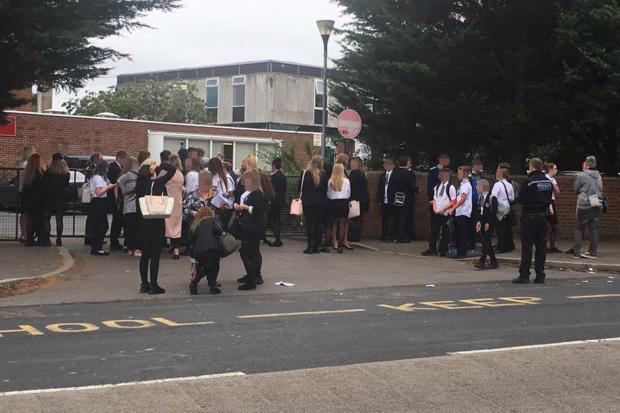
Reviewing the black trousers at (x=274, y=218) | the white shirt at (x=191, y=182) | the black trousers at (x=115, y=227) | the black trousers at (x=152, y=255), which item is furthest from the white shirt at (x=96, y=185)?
the black trousers at (x=152, y=255)

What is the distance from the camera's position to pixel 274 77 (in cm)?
5666

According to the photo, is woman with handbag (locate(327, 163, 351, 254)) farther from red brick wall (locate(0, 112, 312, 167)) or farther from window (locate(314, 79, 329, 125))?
window (locate(314, 79, 329, 125))

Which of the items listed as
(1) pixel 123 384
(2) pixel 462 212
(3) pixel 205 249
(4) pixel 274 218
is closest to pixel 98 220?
(4) pixel 274 218

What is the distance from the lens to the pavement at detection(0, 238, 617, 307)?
11.3 m

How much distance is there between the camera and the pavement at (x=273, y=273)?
36.9 feet

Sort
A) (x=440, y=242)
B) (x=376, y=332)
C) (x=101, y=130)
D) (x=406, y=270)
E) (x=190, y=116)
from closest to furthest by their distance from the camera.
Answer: (x=376, y=332) < (x=406, y=270) < (x=440, y=242) < (x=101, y=130) < (x=190, y=116)

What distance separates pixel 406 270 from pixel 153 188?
482 cm

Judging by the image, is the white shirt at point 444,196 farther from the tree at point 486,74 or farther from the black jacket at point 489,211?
the tree at point 486,74

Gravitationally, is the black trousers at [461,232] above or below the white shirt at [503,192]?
below

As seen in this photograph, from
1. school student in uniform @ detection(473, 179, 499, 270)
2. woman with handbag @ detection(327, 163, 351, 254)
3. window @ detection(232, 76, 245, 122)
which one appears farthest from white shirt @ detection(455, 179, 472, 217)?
window @ detection(232, 76, 245, 122)

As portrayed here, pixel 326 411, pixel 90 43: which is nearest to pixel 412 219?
pixel 90 43

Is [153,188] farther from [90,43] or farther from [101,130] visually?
[101,130]

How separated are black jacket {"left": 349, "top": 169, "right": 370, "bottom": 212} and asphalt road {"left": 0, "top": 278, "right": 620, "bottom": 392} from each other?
15.3ft

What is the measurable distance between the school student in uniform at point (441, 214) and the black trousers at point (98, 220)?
247 inches
